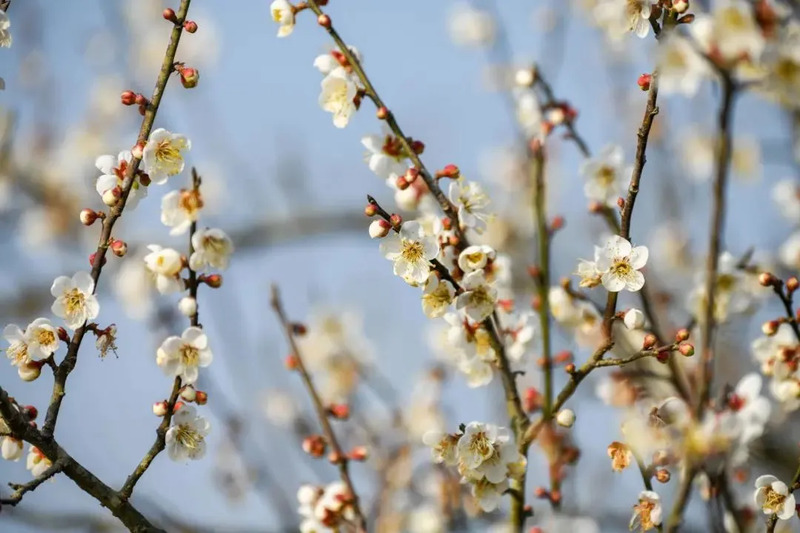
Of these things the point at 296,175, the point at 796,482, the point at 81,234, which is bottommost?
the point at 796,482

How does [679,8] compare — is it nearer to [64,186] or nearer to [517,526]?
[517,526]

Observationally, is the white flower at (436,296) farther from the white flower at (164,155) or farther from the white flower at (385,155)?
the white flower at (164,155)

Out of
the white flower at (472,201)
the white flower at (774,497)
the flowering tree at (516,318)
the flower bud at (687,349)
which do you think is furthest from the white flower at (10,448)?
the white flower at (774,497)

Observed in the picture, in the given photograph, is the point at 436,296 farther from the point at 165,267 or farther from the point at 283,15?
the point at 283,15

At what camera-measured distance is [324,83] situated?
212cm

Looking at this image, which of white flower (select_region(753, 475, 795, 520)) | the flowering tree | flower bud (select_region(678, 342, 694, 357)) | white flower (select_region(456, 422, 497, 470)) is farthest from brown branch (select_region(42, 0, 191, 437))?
white flower (select_region(753, 475, 795, 520))

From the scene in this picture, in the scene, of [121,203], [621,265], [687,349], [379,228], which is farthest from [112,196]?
[687,349]

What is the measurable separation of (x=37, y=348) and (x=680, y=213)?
4636 millimetres

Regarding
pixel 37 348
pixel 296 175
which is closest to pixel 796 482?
pixel 37 348

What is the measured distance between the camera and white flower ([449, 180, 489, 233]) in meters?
2.04

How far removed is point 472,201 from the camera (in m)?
2.06

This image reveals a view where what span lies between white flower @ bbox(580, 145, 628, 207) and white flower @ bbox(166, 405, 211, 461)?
4.54 feet

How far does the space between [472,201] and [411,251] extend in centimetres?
29

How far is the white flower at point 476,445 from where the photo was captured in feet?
6.22
